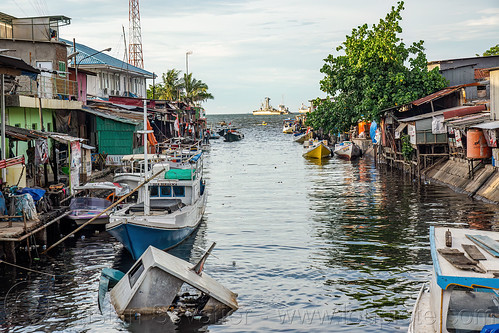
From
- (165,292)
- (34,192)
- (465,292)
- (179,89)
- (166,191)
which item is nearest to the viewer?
(465,292)

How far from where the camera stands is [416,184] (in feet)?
122

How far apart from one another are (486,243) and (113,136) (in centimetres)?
3142

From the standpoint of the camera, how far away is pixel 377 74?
155 ft

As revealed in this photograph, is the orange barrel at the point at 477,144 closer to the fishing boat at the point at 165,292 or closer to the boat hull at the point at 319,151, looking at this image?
the fishing boat at the point at 165,292

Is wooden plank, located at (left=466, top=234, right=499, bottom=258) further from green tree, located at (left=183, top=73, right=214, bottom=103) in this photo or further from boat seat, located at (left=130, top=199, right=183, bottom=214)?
green tree, located at (left=183, top=73, right=214, bottom=103)

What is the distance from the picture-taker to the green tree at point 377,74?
152ft

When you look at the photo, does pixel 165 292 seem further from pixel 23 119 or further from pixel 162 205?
pixel 23 119

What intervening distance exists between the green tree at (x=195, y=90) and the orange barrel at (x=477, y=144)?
7479 centimetres

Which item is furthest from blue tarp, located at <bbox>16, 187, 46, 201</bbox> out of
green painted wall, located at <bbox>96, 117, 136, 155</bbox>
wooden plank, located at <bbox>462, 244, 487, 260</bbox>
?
green painted wall, located at <bbox>96, 117, 136, 155</bbox>

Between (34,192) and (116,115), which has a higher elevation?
(116,115)

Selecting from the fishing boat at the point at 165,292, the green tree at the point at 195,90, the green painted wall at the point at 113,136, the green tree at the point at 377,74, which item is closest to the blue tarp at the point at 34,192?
the fishing boat at the point at 165,292

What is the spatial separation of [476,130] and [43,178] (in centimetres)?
2124

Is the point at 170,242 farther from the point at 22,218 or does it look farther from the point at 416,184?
the point at 416,184

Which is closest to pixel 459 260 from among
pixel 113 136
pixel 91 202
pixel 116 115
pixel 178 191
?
pixel 178 191
